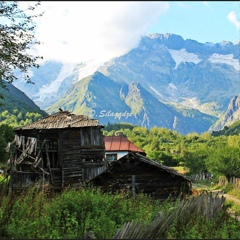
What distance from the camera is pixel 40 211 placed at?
1205 centimetres

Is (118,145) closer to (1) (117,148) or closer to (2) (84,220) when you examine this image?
(1) (117,148)

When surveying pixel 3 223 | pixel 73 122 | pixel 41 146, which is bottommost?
pixel 3 223

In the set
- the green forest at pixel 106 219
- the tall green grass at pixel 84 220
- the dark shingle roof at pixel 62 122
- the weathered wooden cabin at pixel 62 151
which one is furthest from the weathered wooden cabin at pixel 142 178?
the tall green grass at pixel 84 220

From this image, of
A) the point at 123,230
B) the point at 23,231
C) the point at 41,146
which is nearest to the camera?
the point at 123,230

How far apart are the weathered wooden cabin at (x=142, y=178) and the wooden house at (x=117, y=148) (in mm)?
31176

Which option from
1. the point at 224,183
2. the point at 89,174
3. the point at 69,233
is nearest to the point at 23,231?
the point at 69,233

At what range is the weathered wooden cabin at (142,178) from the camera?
24078 millimetres

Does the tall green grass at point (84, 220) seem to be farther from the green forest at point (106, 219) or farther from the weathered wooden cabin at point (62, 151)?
the weathered wooden cabin at point (62, 151)

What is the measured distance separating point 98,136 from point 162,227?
66.3ft

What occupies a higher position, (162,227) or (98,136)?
(98,136)

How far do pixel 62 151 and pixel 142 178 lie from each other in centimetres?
764

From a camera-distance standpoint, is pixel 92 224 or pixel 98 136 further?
pixel 98 136

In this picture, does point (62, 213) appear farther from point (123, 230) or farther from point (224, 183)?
point (224, 183)

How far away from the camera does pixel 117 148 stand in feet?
188
